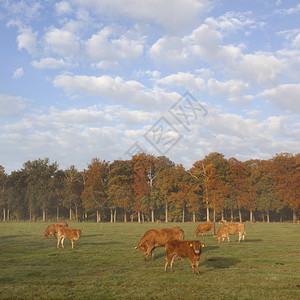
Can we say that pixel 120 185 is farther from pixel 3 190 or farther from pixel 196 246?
pixel 196 246

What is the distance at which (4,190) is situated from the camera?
85688 mm

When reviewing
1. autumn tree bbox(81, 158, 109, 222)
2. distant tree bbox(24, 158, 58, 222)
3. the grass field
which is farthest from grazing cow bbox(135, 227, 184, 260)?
distant tree bbox(24, 158, 58, 222)

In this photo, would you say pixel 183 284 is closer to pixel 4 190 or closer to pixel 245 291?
pixel 245 291

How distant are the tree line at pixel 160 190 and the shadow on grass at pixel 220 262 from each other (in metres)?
49.7

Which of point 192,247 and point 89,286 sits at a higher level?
point 192,247

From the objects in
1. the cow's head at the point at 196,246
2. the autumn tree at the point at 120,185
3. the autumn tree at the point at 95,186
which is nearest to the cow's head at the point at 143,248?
the cow's head at the point at 196,246

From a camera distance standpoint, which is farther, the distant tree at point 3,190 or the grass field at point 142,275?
the distant tree at point 3,190

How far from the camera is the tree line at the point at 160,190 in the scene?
2653 inches

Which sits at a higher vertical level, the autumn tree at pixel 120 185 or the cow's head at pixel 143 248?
the autumn tree at pixel 120 185

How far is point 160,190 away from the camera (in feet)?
239

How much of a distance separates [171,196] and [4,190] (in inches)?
1951

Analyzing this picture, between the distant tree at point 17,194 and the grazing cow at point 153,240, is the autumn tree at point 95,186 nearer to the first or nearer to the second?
the distant tree at point 17,194

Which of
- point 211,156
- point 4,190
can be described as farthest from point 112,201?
point 4,190

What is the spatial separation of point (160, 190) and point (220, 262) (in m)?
57.2
